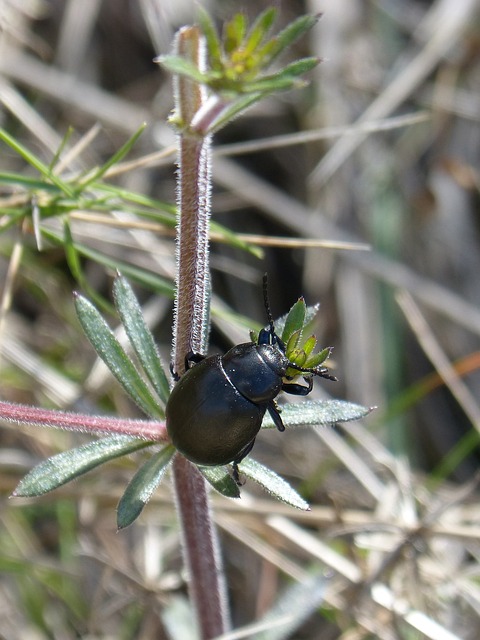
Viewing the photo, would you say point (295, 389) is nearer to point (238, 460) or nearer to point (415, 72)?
point (238, 460)

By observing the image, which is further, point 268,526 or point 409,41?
point 409,41

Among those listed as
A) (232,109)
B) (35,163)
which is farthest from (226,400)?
(35,163)

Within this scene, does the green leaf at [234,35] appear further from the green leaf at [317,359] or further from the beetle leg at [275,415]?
the beetle leg at [275,415]

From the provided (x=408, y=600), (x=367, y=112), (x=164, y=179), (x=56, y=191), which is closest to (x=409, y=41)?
(x=367, y=112)

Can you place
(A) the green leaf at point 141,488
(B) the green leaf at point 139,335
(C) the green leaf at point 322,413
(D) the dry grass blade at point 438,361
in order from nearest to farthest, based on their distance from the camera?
(A) the green leaf at point 141,488 → (C) the green leaf at point 322,413 → (B) the green leaf at point 139,335 → (D) the dry grass blade at point 438,361

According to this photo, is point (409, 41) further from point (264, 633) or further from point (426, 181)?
point (264, 633)

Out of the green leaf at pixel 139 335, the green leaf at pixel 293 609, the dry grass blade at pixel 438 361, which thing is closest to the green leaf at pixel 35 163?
the green leaf at pixel 139 335
